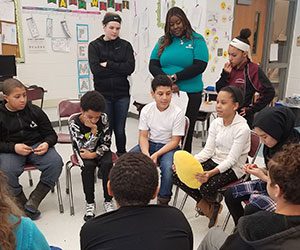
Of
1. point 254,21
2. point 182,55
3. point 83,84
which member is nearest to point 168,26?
point 182,55

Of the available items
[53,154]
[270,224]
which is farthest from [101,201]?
[270,224]

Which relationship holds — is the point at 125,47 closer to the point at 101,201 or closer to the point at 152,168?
the point at 101,201

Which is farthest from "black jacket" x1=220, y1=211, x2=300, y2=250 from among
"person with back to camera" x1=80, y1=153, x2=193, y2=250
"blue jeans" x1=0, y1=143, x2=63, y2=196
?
"blue jeans" x1=0, y1=143, x2=63, y2=196

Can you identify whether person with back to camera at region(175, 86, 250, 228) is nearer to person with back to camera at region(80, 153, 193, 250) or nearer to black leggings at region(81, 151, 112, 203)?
black leggings at region(81, 151, 112, 203)

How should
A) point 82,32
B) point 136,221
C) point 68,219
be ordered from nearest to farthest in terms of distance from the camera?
point 136,221, point 68,219, point 82,32

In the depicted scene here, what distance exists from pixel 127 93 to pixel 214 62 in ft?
5.53

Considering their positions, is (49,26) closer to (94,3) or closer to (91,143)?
(94,3)

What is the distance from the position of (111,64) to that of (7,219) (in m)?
2.13

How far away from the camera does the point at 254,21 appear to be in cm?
489

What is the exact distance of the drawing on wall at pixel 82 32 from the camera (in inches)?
178

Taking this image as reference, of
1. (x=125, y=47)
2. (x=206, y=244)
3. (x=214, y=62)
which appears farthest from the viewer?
(x=214, y=62)

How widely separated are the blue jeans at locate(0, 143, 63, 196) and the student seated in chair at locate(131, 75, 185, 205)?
59 centimetres

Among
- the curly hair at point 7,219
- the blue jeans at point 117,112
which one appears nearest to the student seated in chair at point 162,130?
the blue jeans at point 117,112

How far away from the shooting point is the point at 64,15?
4363mm
